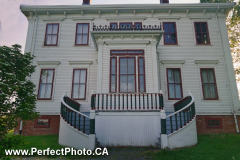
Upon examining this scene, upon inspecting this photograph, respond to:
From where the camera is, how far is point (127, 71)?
9.16m

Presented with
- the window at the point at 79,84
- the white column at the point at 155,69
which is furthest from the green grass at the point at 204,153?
the window at the point at 79,84

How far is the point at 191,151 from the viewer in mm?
6285

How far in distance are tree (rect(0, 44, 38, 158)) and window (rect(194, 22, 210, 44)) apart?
11.1 metres

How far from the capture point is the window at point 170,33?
12316 mm

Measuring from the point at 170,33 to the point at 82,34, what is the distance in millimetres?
6402

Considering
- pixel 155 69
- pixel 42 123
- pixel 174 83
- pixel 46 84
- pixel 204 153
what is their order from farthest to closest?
pixel 46 84 < pixel 174 83 < pixel 42 123 < pixel 155 69 < pixel 204 153

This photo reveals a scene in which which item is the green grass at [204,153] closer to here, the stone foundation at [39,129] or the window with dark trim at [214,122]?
the window with dark trim at [214,122]

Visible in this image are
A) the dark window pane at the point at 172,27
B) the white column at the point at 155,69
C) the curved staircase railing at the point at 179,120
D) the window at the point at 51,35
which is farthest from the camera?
the dark window pane at the point at 172,27

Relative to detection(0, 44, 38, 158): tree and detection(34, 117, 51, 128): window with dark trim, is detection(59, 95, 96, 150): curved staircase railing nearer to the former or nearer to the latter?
detection(0, 44, 38, 158): tree

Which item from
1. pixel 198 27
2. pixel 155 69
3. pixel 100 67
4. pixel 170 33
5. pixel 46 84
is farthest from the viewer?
pixel 198 27

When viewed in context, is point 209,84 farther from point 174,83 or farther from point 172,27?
point 172,27

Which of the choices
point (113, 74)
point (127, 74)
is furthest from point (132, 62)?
point (113, 74)

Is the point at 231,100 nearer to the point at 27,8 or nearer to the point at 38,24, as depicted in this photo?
the point at 38,24

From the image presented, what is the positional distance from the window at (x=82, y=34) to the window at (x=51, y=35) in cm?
155
